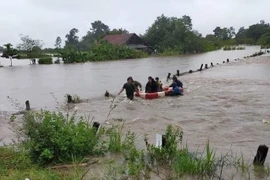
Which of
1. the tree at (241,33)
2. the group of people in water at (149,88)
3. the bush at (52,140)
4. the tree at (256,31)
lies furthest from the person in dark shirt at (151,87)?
the tree at (241,33)

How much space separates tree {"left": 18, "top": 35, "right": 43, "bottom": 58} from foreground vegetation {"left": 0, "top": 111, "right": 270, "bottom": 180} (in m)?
49.5

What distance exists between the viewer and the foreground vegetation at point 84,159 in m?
5.86

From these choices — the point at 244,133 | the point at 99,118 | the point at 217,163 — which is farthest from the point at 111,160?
the point at 99,118

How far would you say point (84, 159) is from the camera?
6473 millimetres

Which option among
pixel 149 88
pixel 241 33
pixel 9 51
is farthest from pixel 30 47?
pixel 241 33

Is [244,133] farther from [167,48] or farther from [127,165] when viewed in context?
[167,48]

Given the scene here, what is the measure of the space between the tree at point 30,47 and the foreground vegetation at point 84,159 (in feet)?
162

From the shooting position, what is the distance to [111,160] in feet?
21.4

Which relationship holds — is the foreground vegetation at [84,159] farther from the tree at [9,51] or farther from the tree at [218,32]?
the tree at [218,32]

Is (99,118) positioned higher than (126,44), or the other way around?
(126,44)

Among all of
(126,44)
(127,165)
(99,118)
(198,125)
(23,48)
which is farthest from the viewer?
(126,44)

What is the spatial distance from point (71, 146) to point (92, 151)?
2.13 feet

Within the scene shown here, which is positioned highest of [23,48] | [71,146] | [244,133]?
[23,48]

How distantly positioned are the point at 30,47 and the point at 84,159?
50.9 meters
